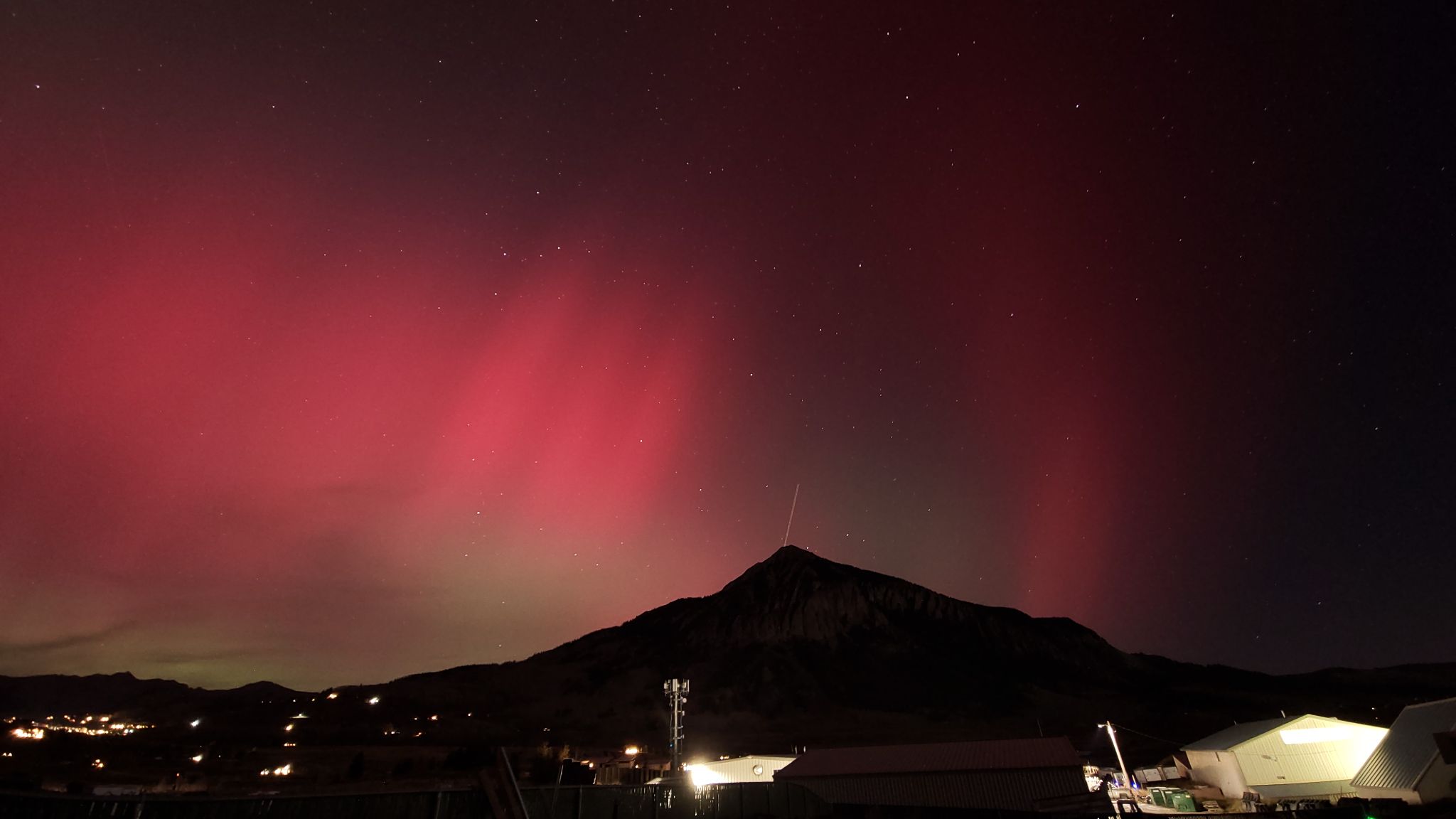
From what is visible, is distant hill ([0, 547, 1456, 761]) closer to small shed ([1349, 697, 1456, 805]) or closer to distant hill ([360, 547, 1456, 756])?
distant hill ([360, 547, 1456, 756])

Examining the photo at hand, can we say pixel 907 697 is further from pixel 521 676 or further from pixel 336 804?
pixel 336 804

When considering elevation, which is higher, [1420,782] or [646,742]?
[1420,782]

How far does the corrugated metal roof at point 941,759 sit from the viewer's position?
121 ft

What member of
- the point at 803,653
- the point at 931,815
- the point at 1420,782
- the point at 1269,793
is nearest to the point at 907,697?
the point at 803,653

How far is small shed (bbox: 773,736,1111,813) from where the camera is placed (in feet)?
116

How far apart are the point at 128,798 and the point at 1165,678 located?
203 meters

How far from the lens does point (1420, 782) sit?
110 feet

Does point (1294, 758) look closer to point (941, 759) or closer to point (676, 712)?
point (941, 759)

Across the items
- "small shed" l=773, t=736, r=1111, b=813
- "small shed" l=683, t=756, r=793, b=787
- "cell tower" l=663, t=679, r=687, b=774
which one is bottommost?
Result: "small shed" l=683, t=756, r=793, b=787

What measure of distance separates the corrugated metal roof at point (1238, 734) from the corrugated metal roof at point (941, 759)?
48.4 feet

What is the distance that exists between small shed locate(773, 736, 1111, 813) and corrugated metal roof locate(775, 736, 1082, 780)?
0.16ft

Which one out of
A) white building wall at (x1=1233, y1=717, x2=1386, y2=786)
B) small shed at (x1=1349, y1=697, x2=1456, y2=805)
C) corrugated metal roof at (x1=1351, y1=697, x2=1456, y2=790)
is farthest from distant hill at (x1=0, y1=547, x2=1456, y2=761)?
small shed at (x1=1349, y1=697, x2=1456, y2=805)

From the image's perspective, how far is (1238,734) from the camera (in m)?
48.6

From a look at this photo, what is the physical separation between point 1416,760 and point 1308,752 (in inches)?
360
